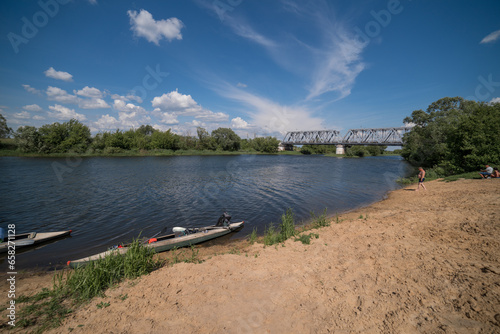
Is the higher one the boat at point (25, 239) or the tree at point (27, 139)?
the tree at point (27, 139)

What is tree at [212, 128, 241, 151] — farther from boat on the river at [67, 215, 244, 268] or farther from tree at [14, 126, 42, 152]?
boat on the river at [67, 215, 244, 268]

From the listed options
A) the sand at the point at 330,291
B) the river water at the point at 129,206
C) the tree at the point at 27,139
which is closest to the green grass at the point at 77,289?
the sand at the point at 330,291

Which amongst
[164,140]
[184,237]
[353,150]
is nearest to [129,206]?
[184,237]

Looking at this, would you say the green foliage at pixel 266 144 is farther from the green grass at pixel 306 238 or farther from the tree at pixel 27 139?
the green grass at pixel 306 238

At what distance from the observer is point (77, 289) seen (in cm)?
600

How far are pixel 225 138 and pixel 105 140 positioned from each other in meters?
51.7

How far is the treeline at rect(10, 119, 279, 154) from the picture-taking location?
208 ft

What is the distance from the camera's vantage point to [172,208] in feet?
55.6

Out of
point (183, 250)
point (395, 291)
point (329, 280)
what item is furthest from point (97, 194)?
point (395, 291)

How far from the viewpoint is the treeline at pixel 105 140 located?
208 ft

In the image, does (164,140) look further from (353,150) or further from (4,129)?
(353,150)

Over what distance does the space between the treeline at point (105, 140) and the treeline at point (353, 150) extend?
50.0 m

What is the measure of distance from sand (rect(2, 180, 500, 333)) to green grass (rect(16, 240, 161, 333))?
0.42m

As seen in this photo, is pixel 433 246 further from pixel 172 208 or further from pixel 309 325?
pixel 172 208
